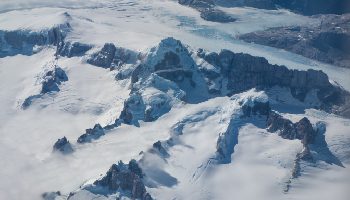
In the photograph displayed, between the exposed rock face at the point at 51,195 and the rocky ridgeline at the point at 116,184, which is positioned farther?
the exposed rock face at the point at 51,195

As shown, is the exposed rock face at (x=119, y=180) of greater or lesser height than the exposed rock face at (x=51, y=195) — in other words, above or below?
above

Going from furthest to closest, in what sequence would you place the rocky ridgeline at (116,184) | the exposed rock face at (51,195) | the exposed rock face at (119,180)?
the exposed rock face at (51,195) → the rocky ridgeline at (116,184) → the exposed rock face at (119,180)

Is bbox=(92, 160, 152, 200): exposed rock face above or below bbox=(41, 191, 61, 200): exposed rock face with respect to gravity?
above

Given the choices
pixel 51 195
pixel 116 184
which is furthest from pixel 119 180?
pixel 51 195

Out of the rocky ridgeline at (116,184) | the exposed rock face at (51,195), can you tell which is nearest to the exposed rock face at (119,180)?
the rocky ridgeline at (116,184)

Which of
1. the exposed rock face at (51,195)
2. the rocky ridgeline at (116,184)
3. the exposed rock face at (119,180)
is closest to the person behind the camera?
the exposed rock face at (119,180)

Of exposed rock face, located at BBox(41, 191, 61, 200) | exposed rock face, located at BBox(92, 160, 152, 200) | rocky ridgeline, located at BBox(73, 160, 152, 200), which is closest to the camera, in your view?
exposed rock face, located at BBox(92, 160, 152, 200)

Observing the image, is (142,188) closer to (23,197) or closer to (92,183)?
(92,183)

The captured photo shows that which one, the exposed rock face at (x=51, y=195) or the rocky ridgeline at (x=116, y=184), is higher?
the rocky ridgeline at (x=116, y=184)

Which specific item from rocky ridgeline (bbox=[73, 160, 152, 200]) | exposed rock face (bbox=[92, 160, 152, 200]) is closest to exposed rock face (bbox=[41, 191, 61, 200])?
rocky ridgeline (bbox=[73, 160, 152, 200])

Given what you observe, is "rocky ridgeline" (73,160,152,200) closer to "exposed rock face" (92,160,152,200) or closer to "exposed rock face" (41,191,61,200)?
"exposed rock face" (92,160,152,200)

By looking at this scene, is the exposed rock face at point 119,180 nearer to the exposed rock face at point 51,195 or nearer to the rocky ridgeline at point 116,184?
the rocky ridgeline at point 116,184
